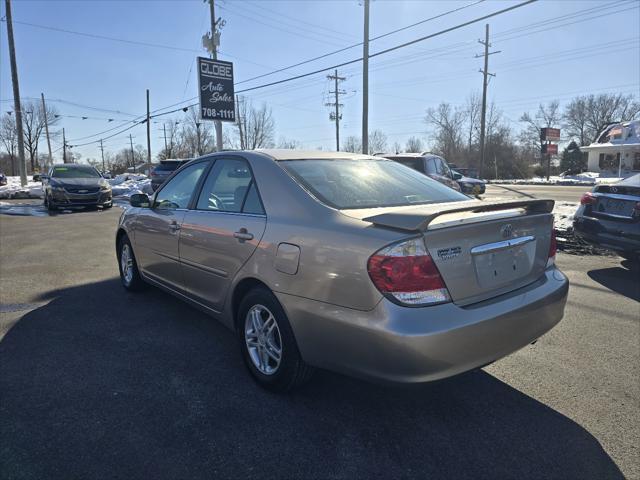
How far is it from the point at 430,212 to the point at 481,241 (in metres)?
0.34

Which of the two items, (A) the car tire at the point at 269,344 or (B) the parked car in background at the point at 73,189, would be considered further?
(B) the parked car in background at the point at 73,189

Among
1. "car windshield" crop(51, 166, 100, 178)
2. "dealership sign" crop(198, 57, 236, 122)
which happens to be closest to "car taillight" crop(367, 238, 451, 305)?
"dealership sign" crop(198, 57, 236, 122)

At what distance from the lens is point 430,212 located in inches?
95.6

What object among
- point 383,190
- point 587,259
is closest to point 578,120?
point 587,259

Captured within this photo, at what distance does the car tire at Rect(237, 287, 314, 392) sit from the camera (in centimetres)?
274

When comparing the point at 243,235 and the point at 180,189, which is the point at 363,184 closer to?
the point at 243,235

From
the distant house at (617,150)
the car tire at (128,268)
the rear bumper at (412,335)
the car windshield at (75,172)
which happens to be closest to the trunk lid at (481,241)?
the rear bumper at (412,335)

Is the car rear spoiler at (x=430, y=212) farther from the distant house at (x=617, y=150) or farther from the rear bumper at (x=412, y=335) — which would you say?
the distant house at (x=617, y=150)

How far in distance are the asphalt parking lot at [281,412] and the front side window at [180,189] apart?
1138 millimetres

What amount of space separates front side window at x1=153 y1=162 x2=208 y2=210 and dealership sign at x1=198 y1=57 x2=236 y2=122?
13355 millimetres

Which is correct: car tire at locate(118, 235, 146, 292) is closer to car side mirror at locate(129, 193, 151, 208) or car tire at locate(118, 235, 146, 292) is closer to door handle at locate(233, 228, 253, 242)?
car side mirror at locate(129, 193, 151, 208)

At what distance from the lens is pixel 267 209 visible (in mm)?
2986

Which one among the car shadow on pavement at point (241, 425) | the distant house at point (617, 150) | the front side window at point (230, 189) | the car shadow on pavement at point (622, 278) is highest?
the distant house at point (617, 150)

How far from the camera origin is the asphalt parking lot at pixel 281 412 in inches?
88.9
